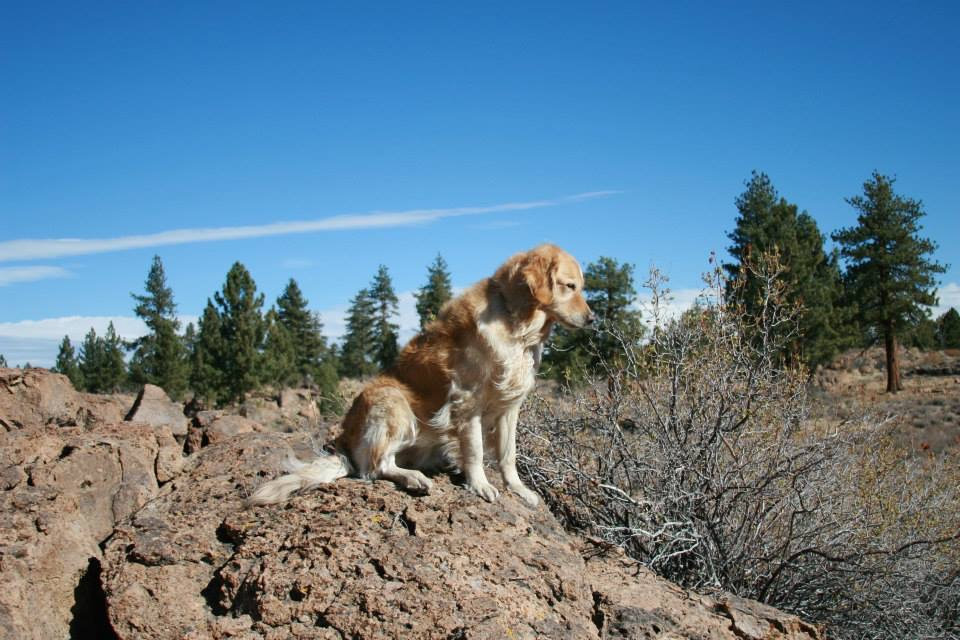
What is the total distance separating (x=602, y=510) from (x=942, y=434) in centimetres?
2009

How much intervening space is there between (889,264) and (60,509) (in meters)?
36.9

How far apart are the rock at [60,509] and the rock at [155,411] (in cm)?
354

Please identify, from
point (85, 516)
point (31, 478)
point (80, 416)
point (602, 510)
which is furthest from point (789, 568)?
point (80, 416)

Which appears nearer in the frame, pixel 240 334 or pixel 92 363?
pixel 240 334

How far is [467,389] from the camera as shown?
192 inches

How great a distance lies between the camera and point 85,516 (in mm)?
4992

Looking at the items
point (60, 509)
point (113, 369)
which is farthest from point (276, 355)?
point (60, 509)

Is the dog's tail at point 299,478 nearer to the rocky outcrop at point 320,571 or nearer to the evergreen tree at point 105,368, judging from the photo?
the rocky outcrop at point 320,571

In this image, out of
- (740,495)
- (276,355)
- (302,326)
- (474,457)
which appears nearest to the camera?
(474,457)

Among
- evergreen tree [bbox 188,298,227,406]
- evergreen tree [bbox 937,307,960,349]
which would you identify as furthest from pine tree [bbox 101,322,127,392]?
evergreen tree [bbox 937,307,960,349]

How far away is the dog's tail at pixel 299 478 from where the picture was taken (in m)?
4.63

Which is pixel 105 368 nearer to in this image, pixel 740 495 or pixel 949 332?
pixel 740 495

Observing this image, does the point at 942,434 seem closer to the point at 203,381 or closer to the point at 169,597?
the point at 169,597

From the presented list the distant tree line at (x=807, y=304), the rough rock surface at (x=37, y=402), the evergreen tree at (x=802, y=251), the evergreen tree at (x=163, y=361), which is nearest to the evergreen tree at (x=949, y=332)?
the distant tree line at (x=807, y=304)
